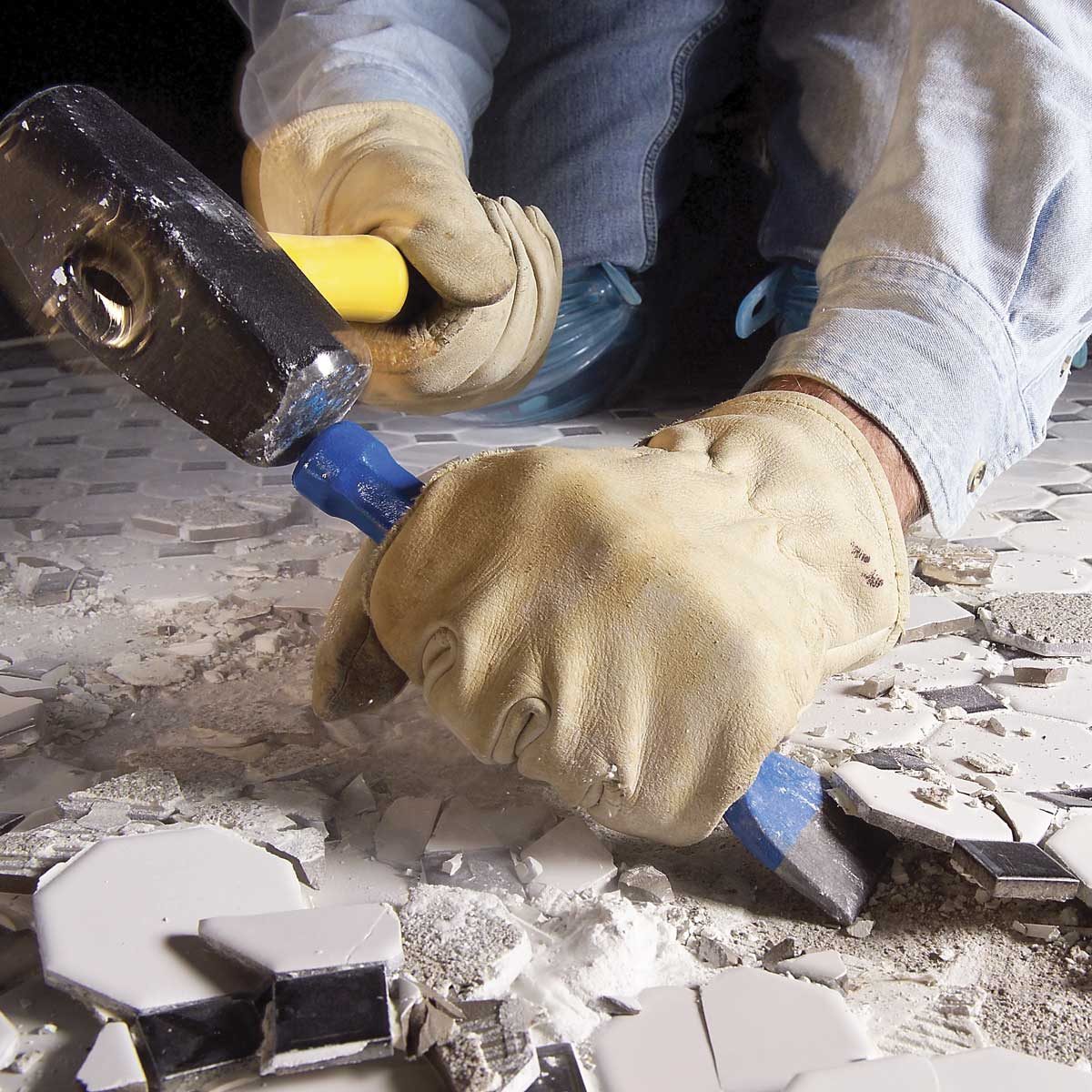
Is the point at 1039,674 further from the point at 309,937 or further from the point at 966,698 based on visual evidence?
the point at 309,937

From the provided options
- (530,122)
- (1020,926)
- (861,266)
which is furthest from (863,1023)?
(530,122)

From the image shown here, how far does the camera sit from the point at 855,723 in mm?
1413

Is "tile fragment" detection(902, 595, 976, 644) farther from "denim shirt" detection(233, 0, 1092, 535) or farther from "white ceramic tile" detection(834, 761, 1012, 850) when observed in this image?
"white ceramic tile" detection(834, 761, 1012, 850)

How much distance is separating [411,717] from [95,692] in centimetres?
50

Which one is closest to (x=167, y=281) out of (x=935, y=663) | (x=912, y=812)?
(x=912, y=812)

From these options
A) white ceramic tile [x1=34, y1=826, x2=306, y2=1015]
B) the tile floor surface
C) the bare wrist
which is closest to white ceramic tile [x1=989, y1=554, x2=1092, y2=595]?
the tile floor surface

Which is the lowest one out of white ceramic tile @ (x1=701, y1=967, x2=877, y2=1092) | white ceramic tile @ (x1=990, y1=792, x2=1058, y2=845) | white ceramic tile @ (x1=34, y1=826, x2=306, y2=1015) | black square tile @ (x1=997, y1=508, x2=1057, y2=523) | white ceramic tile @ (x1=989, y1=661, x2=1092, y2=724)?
black square tile @ (x1=997, y1=508, x2=1057, y2=523)

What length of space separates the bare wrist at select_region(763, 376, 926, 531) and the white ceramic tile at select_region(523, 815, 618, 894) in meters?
0.59

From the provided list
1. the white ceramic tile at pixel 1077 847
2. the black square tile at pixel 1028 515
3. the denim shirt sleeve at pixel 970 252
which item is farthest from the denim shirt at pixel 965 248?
the black square tile at pixel 1028 515

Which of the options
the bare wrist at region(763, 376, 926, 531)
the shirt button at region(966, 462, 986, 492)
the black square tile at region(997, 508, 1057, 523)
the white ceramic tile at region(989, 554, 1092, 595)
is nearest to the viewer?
the bare wrist at region(763, 376, 926, 531)

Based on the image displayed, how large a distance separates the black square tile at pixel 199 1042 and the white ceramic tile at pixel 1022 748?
0.88 m

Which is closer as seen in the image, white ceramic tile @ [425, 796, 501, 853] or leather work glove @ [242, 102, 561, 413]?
white ceramic tile @ [425, 796, 501, 853]

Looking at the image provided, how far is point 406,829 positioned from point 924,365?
0.91m

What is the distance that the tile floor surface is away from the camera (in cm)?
94
